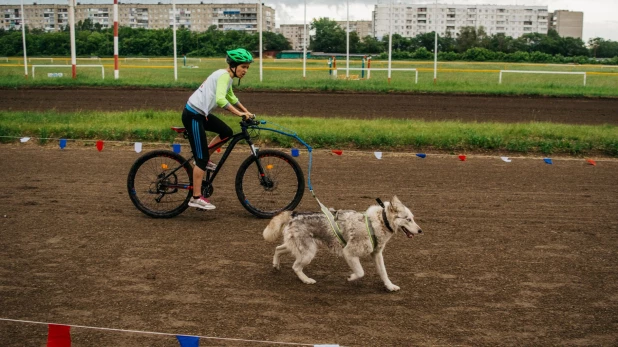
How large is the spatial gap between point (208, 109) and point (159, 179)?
123 cm

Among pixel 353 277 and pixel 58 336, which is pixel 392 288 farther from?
pixel 58 336

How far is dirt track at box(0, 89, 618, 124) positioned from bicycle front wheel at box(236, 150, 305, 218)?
12.0 m

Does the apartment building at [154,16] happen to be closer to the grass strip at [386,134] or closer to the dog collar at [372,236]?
the grass strip at [386,134]

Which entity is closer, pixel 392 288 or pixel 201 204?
pixel 392 288

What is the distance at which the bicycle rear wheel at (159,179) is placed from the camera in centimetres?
928

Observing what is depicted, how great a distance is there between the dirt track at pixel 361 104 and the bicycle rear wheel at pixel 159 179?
39.6 feet

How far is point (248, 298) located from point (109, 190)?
17.2 ft

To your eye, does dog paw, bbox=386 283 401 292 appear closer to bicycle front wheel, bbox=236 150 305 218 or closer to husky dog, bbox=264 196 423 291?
husky dog, bbox=264 196 423 291

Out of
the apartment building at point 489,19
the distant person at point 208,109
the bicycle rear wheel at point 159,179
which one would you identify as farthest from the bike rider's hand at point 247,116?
the apartment building at point 489,19

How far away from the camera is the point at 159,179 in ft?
30.6

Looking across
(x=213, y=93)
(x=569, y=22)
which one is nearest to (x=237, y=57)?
(x=213, y=93)

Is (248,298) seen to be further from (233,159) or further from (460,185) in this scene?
(233,159)

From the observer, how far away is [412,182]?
38.6 ft

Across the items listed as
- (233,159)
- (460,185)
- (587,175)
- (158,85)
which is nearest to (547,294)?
(460,185)
